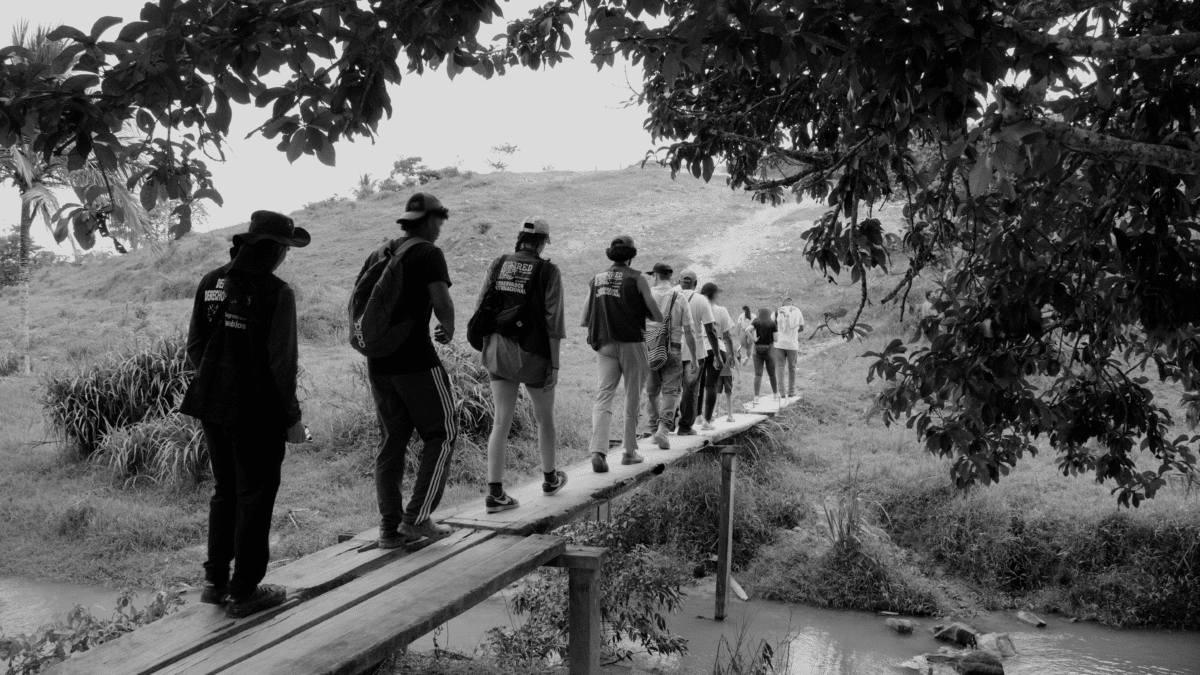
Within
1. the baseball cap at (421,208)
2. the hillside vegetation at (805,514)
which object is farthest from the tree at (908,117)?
the hillside vegetation at (805,514)

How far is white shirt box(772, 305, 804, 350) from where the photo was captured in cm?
1350

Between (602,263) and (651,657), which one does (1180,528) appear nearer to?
(651,657)

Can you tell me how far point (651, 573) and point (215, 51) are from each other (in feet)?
16.9

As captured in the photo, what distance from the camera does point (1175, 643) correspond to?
8977mm

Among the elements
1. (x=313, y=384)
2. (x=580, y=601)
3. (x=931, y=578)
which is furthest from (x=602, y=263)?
(x=580, y=601)

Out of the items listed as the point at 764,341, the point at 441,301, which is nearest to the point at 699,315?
the point at 764,341

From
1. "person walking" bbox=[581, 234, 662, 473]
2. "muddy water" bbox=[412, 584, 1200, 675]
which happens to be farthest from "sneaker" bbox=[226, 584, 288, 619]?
"muddy water" bbox=[412, 584, 1200, 675]

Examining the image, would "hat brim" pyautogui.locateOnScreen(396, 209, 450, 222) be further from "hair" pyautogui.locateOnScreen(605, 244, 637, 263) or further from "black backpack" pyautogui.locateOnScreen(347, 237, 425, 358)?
"hair" pyautogui.locateOnScreen(605, 244, 637, 263)

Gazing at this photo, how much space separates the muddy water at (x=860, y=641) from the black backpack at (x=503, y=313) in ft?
10.9

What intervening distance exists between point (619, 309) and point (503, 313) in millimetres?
1469

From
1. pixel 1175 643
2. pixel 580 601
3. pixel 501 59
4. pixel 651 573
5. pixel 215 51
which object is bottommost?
pixel 1175 643

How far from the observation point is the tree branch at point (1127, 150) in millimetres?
3352

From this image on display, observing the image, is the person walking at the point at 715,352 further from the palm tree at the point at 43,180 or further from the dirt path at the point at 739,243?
the dirt path at the point at 739,243

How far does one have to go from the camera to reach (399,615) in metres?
3.49
